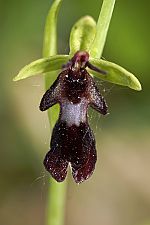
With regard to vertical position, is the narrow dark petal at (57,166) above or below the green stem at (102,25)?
below

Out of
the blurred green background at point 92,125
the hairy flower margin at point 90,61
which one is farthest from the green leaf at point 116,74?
the blurred green background at point 92,125

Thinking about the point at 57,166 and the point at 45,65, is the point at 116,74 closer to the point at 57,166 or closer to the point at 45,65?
the point at 45,65

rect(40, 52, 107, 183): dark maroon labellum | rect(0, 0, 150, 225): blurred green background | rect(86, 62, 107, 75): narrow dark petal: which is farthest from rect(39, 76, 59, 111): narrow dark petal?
rect(0, 0, 150, 225): blurred green background

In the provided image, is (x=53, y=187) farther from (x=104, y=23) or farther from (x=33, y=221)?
(x=33, y=221)

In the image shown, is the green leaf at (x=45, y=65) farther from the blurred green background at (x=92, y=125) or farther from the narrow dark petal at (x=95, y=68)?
the blurred green background at (x=92, y=125)

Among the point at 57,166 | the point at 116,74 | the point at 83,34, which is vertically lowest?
the point at 57,166

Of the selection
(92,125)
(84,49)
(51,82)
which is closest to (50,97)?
(84,49)
